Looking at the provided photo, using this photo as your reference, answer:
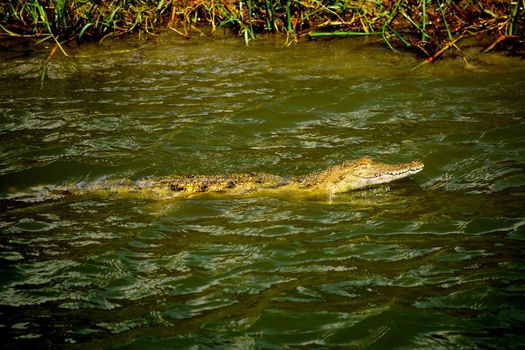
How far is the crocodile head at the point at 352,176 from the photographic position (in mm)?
5512

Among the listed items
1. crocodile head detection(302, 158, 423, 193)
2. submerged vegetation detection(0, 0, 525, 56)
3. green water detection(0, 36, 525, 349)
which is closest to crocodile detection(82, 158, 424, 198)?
crocodile head detection(302, 158, 423, 193)

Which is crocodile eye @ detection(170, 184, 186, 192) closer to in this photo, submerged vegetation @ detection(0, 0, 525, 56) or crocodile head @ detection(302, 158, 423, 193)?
crocodile head @ detection(302, 158, 423, 193)

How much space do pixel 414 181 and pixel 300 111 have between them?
2.26 meters

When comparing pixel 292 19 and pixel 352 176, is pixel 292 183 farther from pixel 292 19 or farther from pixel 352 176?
pixel 292 19

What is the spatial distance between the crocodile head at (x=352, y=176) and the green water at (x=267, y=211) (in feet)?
0.45

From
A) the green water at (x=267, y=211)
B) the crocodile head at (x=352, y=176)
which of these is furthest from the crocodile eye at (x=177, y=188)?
the crocodile head at (x=352, y=176)

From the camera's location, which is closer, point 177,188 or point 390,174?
point 390,174

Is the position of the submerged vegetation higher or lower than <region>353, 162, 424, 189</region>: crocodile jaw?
higher

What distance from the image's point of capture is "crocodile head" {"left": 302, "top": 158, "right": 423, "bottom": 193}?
5512mm

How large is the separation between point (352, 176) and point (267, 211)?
3.29ft

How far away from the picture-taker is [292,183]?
559 cm

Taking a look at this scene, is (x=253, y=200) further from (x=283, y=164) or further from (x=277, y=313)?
(x=277, y=313)

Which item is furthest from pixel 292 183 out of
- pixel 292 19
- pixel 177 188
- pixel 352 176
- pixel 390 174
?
pixel 292 19

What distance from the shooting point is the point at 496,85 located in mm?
7332
